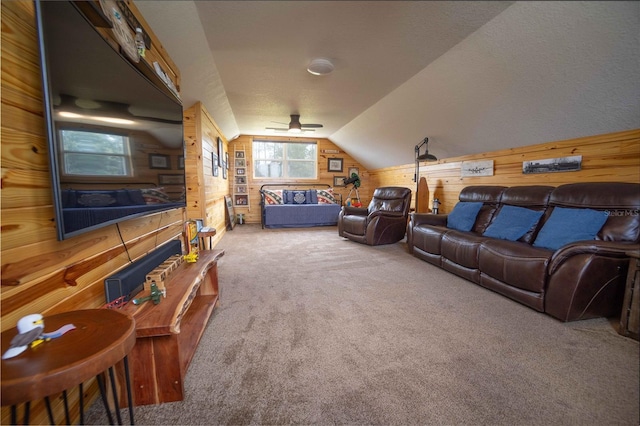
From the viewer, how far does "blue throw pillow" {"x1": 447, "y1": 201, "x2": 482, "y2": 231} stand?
116 inches

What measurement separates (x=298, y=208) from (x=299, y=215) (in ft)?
0.53

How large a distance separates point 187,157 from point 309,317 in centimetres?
264

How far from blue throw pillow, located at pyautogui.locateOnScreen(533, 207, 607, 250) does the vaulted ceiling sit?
2.88 feet

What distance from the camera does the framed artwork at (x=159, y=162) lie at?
148 centimetres

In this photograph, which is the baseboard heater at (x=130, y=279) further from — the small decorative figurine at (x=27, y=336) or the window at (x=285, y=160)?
the window at (x=285, y=160)

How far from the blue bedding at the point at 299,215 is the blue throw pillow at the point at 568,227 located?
159 inches

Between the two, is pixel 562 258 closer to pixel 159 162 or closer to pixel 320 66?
pixel 320 66

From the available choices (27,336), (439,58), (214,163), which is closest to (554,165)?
(439,58)

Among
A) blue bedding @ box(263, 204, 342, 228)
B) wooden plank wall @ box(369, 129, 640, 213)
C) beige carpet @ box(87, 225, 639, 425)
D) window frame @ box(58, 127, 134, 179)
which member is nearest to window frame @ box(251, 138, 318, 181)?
blue bedding @ box(263, 204, 342, 228)

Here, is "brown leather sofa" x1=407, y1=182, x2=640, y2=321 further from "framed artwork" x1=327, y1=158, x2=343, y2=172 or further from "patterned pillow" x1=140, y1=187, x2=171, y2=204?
"framed artwork" x1=327, y1=158, x2=343, y2=172

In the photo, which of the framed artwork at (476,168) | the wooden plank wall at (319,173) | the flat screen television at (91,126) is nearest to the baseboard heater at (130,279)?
the flat screen television at (91,126)

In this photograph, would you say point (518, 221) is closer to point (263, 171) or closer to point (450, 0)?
point (450, 0)

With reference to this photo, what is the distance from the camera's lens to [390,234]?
4.00 m

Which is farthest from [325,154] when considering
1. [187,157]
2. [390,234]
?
[187,157]
